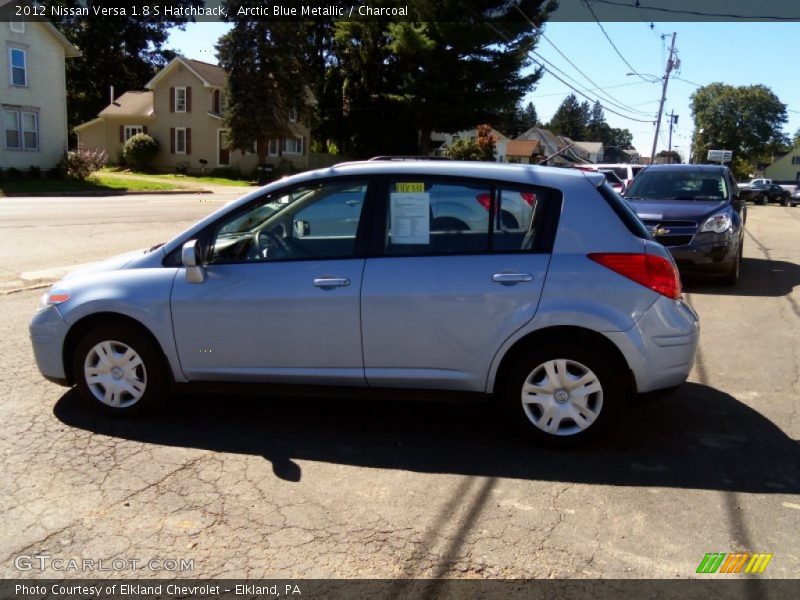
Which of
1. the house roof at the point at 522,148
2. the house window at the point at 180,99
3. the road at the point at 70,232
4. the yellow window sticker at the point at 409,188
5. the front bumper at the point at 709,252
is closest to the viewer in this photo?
the yellow window sticker at the point at 409,188

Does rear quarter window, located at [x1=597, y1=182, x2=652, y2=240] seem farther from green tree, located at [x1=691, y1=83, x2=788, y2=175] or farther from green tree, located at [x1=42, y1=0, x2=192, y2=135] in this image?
green tree, located at [x1=691, y1=83, x2=788, y2=175]

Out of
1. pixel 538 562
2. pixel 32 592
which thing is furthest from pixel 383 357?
pixel 32 592

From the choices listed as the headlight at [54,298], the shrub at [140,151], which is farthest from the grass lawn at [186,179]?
the headlight at [54,298]

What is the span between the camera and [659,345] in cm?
432

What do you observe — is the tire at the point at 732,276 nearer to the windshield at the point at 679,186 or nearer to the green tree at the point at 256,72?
the windshield at the point at 679,186

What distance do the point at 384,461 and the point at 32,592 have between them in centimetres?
198

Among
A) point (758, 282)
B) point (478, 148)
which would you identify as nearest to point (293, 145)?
point (478, 148)

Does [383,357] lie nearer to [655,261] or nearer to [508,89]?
[655,261]

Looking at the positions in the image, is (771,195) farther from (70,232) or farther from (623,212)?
(623,212)

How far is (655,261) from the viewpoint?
4.34 m

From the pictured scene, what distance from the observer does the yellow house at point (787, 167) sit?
343ft

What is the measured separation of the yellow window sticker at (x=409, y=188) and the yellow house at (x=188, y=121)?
4236 centimetres

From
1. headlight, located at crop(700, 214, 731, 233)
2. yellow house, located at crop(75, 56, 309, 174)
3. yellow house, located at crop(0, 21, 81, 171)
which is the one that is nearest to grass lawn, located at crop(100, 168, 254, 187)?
yellow house, located at crop(75, 56, 309, 174)

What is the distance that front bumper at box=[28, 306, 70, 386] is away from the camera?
4.74m
